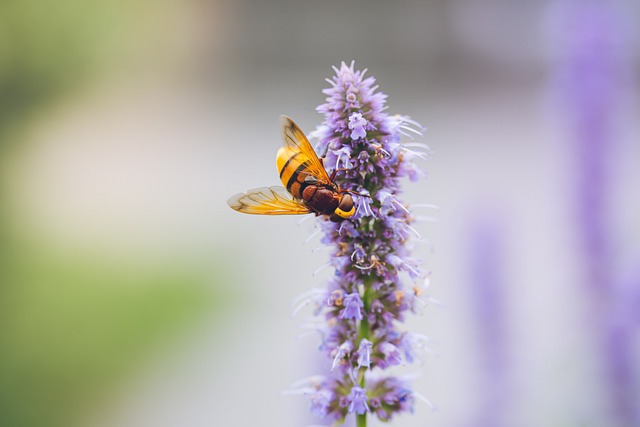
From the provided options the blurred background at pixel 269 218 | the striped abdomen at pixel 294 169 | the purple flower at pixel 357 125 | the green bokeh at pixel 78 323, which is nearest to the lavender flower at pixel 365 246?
the purple flower at pixel 357 125

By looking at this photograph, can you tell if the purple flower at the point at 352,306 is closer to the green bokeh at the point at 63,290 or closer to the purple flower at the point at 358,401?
the purple flower at the point at 358,401

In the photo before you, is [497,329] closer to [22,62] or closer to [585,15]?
[585,15]

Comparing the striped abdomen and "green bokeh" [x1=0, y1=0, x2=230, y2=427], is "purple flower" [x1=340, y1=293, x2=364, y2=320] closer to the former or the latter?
the striped abdomen

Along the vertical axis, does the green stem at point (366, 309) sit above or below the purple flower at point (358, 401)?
above

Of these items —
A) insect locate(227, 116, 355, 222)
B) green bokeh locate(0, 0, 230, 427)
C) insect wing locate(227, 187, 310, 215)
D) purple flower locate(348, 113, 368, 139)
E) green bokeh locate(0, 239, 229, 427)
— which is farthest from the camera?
green bokeh locate(0, 0, 230, 427)

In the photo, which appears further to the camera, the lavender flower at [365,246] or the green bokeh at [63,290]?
the green bokeh at [63,290]

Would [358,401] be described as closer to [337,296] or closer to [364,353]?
[364,353]

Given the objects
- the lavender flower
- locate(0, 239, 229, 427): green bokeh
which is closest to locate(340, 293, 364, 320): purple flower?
the lavender flower

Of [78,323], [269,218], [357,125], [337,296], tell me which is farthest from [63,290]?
[357,125]
